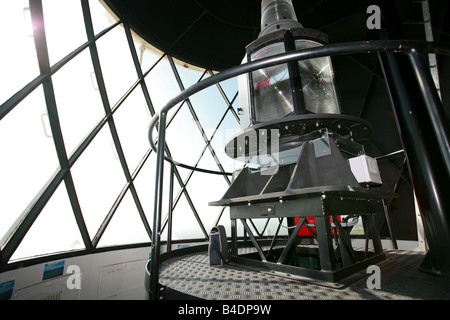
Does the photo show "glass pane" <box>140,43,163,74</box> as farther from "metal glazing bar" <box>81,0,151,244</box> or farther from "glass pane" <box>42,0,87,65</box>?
"glass pane" <box>42,0,87,65</box>

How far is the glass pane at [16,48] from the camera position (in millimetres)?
3516

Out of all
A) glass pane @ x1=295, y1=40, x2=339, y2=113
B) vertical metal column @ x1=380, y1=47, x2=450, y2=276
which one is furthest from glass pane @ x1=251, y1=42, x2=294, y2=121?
vertical metal column @ x1=380, y1=47, x2=450, y2=276

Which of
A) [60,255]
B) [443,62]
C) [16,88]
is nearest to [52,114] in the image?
[16,88]

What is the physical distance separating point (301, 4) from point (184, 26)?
15.4ft

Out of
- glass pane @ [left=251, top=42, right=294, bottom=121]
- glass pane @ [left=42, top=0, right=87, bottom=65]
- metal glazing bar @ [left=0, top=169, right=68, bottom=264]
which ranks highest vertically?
glass pane @ [left=42, top=0, right=87, bottom=65]

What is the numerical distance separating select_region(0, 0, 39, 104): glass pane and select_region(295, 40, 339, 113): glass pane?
5129 mm

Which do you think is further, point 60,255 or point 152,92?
point 152,92

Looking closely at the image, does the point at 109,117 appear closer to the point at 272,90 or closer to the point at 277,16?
the point at 272,90

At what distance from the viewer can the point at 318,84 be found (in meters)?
3.26

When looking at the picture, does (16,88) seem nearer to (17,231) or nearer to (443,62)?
(17,231)

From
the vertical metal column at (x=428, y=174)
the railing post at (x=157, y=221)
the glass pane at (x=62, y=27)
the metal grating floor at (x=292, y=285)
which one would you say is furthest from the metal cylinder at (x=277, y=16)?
the glass pane at (x=62, y=27)

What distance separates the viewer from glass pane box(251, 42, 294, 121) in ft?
10.2
